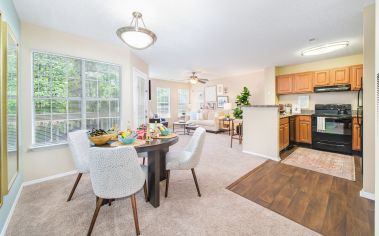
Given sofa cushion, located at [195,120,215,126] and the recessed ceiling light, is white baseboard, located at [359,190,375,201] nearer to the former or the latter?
the recessed ceiling light

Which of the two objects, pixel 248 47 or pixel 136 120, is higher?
pixel 248 47

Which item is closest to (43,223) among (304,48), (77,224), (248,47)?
(77,224)

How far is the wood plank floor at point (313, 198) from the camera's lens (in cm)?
160

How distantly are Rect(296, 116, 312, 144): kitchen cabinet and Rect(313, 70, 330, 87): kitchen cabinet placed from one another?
1047 millimetres

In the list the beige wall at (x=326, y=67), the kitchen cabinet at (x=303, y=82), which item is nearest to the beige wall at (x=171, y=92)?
the beige wall at (x=326, y=67)

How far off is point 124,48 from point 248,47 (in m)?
2.84

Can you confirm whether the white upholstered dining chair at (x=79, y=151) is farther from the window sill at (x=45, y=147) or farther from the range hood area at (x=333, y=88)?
the range hood area at (x=333, y=88)

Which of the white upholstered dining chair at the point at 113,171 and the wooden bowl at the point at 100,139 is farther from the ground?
the wooden bowl at the point at 100,139

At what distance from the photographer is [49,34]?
8.71 feet

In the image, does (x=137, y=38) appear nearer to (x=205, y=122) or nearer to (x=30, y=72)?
(x=30, y=72)

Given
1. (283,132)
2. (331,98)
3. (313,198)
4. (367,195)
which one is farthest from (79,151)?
(331,98)

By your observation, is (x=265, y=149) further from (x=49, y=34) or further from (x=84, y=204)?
(x=49, y=34)

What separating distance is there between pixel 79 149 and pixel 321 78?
5.95 metres

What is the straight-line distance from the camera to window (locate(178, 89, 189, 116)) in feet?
28.5
